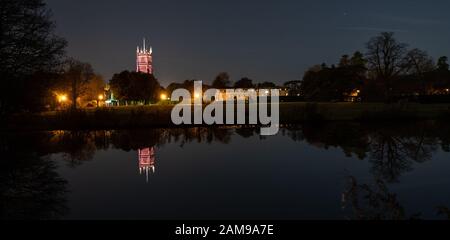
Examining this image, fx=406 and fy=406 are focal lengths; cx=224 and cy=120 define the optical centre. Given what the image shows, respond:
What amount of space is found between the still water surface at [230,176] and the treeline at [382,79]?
35.0m

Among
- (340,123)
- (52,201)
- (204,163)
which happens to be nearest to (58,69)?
(204,163)

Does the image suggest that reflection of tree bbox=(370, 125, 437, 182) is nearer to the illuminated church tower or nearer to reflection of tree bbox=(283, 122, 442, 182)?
reflection of tree bbox=(283, 122, 442, 182)

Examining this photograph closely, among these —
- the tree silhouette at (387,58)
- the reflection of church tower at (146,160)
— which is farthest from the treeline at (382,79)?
the reflection of church tower at (146,160)

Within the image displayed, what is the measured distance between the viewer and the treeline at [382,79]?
6475 cm

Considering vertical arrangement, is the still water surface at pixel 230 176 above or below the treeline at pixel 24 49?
below

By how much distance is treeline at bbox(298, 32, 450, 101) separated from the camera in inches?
2549

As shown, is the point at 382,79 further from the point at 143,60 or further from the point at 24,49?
the point at 143,60

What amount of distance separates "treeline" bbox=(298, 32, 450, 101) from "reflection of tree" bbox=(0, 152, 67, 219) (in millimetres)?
54192

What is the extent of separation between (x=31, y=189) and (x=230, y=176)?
749 centimetres

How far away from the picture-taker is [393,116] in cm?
4162

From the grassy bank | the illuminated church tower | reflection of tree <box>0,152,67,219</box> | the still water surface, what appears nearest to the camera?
the still water surface

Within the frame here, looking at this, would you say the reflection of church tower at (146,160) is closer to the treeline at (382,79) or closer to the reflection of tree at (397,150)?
the reflection of tree at (397,150)

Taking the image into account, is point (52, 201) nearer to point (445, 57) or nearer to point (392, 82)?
point (392, 82)

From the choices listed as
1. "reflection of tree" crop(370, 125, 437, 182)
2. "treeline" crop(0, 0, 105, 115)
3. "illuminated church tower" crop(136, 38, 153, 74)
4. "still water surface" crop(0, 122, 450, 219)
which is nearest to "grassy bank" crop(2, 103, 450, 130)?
"still water surface" crop(0, 122, 450, 219)
